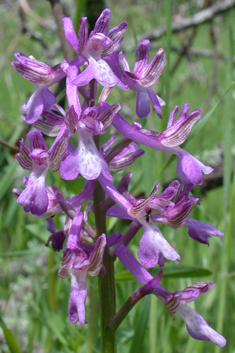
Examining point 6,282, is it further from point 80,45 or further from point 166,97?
point 80,45

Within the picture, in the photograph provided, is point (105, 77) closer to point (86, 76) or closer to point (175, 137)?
point (86, 76)

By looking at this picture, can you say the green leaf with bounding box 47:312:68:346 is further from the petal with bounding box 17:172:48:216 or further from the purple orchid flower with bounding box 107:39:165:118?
the purple orchid flower with bounding box 107:39:165:118

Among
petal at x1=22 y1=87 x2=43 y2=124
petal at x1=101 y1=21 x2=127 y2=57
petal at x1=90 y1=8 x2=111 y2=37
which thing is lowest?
petal at x1=22 y1=87 x2=43 y2=124

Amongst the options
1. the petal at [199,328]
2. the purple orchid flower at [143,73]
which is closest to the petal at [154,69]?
the purple orchid flower at [143,73]

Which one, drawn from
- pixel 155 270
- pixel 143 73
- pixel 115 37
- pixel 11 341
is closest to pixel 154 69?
pixel 143 73

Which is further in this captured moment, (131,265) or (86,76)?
(131,265)

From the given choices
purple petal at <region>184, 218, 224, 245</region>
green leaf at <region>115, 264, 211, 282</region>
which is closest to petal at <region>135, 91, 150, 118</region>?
purple petal at <region>184, 218, 224, 245</region>
